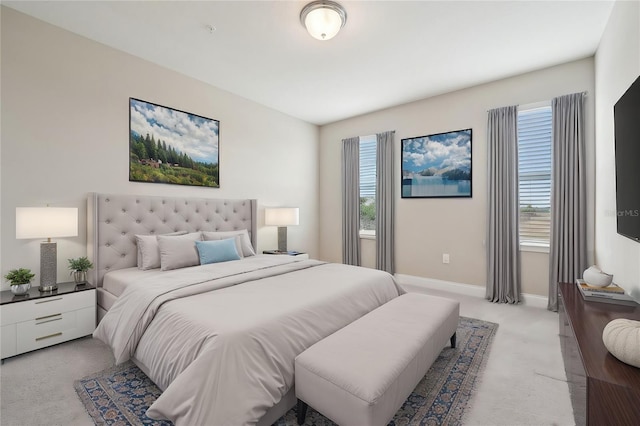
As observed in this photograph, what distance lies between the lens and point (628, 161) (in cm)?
164

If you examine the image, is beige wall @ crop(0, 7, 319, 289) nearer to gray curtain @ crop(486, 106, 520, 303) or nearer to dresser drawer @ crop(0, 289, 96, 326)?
dresser drawer @ crop(0, 289, 96, 326)

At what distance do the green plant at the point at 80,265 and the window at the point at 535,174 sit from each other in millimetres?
4627

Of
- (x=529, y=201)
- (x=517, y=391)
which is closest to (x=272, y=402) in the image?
(x=517, y=391)

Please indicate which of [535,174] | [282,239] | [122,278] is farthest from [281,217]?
[535,174]

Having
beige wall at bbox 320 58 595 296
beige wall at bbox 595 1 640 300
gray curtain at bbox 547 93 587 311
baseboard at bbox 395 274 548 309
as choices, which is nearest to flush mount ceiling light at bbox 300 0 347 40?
beige wall at bbox 595 1 640 300

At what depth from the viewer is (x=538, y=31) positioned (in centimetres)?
266

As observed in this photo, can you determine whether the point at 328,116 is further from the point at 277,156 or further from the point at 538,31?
the point at 538,31

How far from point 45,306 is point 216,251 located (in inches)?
53.6

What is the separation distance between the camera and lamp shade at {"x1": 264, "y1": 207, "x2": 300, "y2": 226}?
14.4 feet

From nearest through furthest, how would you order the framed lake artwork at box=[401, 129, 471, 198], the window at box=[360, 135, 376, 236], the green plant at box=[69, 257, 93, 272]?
the green plant at box=[69, 257, 93, 272] < the framed lake artwork at box=[401, 129, 471, 198] < the window at box=[360, 135, 376, 236]

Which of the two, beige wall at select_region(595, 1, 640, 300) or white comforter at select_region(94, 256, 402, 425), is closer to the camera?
white comforter at select_region(94, 256, 402, 425)

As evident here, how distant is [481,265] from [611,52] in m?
2.48

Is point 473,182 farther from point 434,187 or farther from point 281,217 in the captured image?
point 281,217

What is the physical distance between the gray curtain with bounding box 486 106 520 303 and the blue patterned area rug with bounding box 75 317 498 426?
5.20 feet
